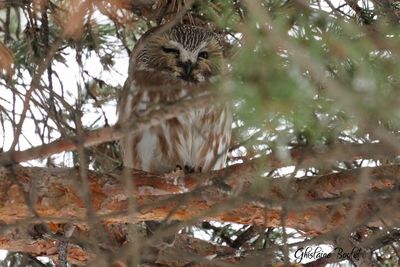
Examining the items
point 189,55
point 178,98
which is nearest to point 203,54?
point 189,55

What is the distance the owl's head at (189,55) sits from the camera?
4.39 meters

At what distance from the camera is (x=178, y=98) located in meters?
4.05

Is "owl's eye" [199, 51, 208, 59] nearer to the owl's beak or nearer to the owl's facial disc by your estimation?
the owl's facial disc

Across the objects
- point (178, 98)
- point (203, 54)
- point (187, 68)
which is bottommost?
point (178, 98)

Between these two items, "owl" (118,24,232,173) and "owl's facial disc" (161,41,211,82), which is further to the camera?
"owl's facial disc" (161,41,211,82)

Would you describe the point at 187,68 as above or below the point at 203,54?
below

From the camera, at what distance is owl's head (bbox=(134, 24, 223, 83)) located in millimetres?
4387

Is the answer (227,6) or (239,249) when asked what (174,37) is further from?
(227,6)

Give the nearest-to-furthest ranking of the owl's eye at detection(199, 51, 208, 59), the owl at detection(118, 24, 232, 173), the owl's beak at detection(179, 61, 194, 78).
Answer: the owl at detection(118, 24, 232, 173)
the owl's beak at detection(179, 61, 194, 78)
the owl's eye at detection(199, 51, 208, 59)

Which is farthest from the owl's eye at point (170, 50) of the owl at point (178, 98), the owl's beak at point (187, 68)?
the owl's beak at point (187, 68)

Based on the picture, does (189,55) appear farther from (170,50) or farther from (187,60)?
(170,50)

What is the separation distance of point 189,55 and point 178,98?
46cm

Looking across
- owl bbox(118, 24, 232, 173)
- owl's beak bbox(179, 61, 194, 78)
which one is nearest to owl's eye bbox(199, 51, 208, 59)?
owl bbox(118, 24, 232, 173)

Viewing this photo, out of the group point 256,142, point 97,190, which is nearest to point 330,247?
point 97,190
